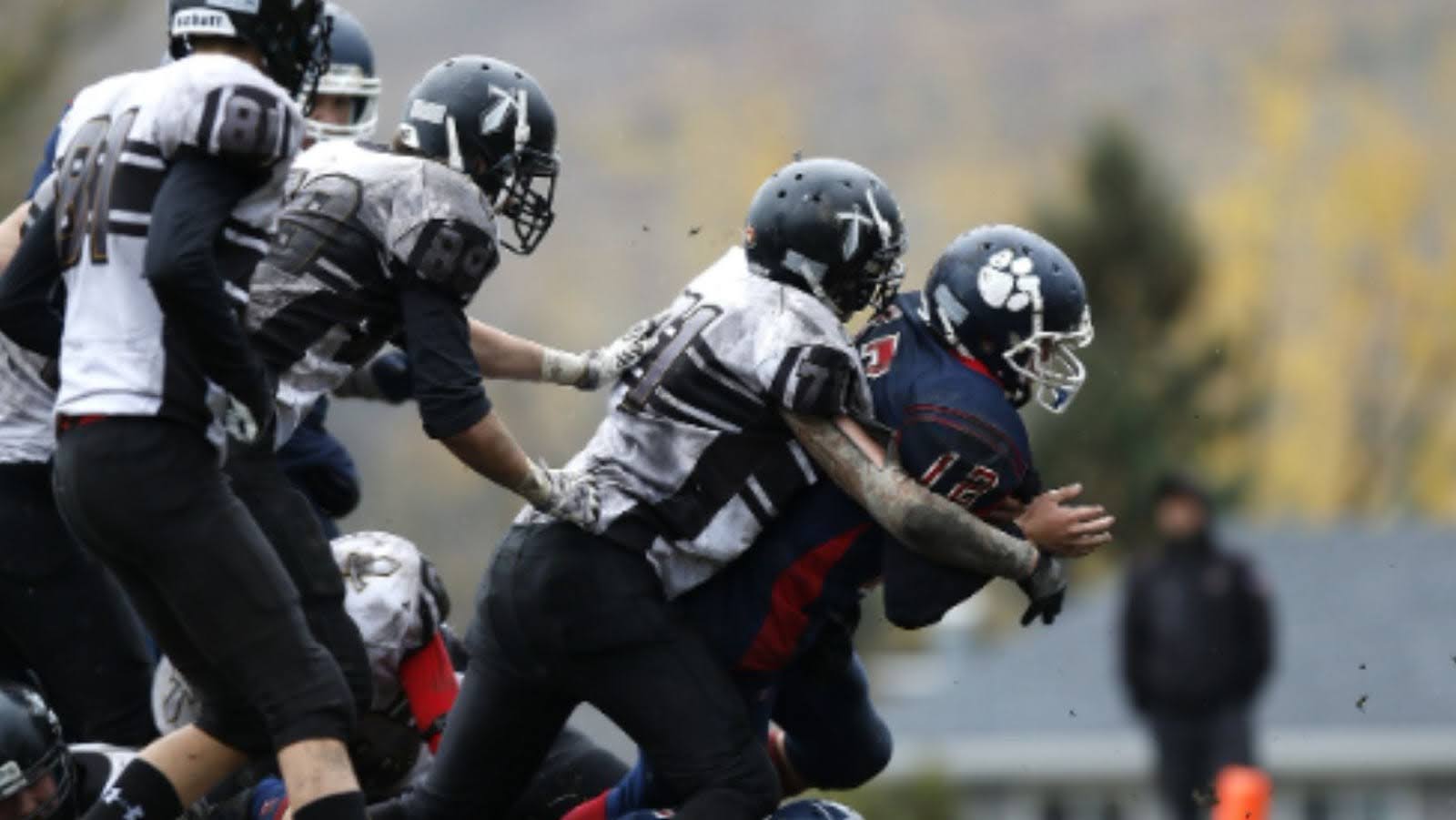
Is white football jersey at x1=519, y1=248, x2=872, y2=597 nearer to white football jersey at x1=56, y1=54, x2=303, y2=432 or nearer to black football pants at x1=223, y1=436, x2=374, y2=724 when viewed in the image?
black football pants at x1=223, y1=436, x2=374, y2=724

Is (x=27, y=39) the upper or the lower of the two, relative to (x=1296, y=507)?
upper

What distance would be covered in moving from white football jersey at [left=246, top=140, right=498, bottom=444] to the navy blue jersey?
3.13 feet

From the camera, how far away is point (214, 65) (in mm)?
5898

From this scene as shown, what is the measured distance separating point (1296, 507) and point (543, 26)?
3444 inches

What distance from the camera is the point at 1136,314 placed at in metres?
37.0

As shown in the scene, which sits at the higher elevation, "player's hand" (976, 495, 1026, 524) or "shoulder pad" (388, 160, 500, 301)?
"shoulder pad" (388, 160, 500, 301)

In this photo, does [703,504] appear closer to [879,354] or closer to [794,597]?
[794,597]

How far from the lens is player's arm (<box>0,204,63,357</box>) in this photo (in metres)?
6.20

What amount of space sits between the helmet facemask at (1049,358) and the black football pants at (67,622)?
8.30 ft

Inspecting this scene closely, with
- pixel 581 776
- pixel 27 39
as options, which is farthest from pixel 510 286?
pixel 581 776

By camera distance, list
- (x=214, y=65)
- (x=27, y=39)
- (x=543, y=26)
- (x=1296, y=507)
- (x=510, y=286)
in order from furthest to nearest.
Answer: (x=543, y=26) < (x=510, y=286) < (x=1296, y=507) < (x=27, y=39) < (x=214, y=65)

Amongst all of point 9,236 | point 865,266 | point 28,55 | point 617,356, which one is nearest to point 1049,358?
point 865,266

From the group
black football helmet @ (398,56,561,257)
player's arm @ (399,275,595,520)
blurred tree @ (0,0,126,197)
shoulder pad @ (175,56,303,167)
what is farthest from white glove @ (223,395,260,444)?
blurred tree @ (0,0,126,197)

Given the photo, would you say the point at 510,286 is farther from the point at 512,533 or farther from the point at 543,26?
the point at 512,533
